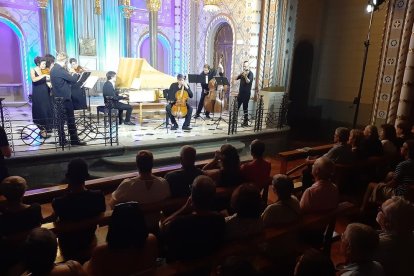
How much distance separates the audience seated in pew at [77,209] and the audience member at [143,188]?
23 centimetres

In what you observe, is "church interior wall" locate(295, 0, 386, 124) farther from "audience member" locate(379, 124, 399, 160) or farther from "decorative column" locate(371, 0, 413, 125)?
"audience member" locate(379, 124, 399, 160)

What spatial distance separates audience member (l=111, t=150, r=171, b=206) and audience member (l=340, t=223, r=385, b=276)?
1468mm

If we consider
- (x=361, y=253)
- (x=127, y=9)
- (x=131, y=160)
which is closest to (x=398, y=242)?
(x=361, y=253)

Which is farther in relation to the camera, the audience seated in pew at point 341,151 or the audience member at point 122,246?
the audience seated in pew at point 341,151

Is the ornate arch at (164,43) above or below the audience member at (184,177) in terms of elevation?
above

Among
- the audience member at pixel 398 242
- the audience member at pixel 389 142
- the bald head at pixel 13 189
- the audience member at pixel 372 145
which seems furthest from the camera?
the audience member at pixel 389 142

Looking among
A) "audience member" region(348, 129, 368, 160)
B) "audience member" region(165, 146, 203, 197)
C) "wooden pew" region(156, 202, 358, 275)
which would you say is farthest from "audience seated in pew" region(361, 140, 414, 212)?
"audience member" region(165, 146, 203, 197)

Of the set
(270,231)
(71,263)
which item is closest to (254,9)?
(270,231)

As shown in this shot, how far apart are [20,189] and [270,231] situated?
1660mm

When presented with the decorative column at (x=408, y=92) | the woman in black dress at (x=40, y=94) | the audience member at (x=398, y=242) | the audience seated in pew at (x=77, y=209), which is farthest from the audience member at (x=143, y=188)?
the decorative column at (x=408, y=92)

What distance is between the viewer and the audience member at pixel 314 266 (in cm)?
133

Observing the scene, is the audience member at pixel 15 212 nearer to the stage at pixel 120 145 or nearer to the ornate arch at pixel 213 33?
the stage at pixel 120 145

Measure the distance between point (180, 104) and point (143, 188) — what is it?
496 centimetres

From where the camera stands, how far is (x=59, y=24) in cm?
1025
